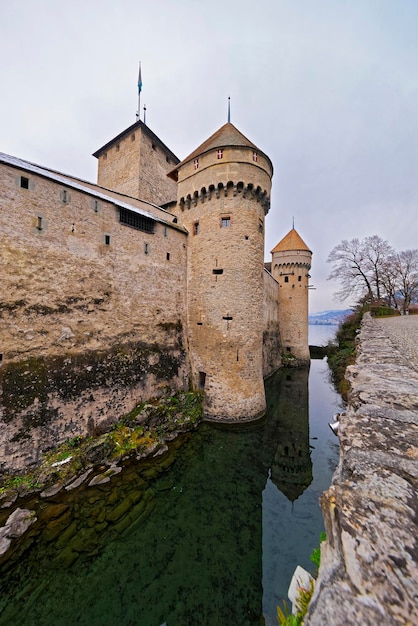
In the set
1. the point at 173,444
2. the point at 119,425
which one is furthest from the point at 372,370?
the point at 119,425

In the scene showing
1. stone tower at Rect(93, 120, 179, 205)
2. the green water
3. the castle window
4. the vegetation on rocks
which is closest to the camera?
the green water

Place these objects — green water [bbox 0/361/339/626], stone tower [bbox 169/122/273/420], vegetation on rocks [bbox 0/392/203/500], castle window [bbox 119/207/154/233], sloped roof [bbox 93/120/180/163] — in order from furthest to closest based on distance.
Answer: sloped roof [bbox 93/120/180/163] < stone tower [bbox 169/122/273/420] < castle window [bbox 119/207/154/233] < vegetation on rocks [bbox 0/392/203/500] < green water [bbox 0/361/339/626]

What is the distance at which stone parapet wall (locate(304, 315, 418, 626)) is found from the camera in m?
0.92

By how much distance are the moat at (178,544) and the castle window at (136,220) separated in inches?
322

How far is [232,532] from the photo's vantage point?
533 cm

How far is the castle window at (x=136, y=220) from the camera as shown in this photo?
9125 mm

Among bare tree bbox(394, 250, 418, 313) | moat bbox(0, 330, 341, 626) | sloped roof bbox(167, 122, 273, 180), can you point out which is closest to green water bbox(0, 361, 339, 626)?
moat bbox(0, 330, 341, 626)

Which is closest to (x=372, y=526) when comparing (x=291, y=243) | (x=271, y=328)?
(x=271, y=328)

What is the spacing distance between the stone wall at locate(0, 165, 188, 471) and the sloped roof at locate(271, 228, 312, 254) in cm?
1429

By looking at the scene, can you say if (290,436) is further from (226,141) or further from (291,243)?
(291,243)

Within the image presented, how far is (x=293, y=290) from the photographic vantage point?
21.8 m

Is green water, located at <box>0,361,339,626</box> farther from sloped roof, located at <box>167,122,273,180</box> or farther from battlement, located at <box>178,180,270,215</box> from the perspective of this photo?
sloped roof, located at <box>167,122,273,180</box>

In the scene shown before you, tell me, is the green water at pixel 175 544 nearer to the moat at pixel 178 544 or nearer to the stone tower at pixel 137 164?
the moat at pixel 178 544

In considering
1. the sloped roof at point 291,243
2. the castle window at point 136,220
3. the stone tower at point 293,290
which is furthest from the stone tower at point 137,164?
the stone tower at point 293,290
